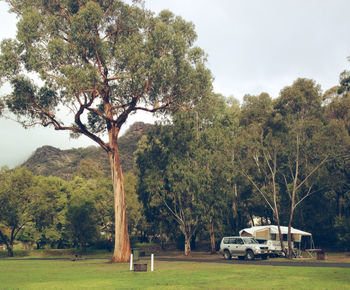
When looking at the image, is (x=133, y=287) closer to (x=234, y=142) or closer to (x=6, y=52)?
(x=6, y=52)

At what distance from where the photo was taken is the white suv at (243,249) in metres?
35.1

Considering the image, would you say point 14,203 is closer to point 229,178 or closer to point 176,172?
point 176,172

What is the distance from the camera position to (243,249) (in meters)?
35.7

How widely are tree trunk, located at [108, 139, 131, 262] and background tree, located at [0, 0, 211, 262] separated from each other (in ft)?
0.27

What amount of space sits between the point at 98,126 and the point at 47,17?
39.3 ft

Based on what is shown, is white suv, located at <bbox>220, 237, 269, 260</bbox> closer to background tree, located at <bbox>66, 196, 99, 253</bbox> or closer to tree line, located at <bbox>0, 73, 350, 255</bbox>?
tree line, located at <bbox>0, 73, 350, 255</bbox>

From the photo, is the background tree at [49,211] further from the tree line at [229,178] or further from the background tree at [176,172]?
the background tree at [176,172]

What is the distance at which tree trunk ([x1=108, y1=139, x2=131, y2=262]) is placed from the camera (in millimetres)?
34531

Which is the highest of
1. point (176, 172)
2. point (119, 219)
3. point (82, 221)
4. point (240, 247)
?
point (176, 172)

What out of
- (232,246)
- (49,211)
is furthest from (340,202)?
(49,211)

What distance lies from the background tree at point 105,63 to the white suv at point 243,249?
890 cm

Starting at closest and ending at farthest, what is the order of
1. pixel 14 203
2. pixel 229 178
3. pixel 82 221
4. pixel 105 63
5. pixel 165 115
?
pixel 105 63 → pixel 165 115 → pixel 229 178 → pixel 14 203 → pixel 82 221

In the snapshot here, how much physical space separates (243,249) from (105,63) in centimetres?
1962

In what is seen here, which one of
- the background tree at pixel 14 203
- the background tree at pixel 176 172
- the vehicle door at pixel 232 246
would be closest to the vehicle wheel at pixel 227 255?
the vehicle door at pixel 232 246
